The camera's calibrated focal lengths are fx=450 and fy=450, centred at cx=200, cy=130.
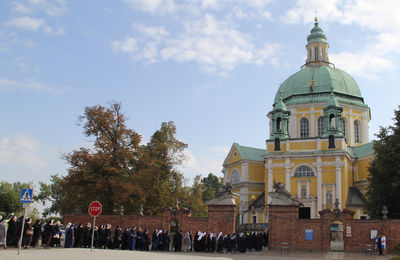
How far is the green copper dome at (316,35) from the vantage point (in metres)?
55.6

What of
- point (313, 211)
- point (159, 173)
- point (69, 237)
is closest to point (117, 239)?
point (69, 237)

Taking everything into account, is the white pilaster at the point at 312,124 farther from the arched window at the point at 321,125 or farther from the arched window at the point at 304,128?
the arched window at the point at 321,125

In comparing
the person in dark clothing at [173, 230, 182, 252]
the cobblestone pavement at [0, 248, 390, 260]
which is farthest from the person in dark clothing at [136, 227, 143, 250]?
the cobblestone pavement at [0, 248, 390, 260]

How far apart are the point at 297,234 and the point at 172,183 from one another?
2246 cm

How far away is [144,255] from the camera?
57.9 feet

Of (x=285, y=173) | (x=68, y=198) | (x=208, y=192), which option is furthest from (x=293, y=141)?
(x=208, y=192)

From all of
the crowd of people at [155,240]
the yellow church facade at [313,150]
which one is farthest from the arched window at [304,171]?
the crowd of people at [155,240]

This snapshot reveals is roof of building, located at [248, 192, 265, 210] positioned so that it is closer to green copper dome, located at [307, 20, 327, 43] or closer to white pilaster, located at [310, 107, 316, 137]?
white pilaster, located at [310, 107, 316, 137]

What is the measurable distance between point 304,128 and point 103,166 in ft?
82.8

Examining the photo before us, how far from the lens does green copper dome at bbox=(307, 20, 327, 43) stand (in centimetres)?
5559

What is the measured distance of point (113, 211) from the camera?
3247 centimetres

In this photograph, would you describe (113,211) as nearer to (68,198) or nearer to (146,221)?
(68,198)

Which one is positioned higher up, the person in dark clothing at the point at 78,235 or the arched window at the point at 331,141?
the arched window at the point at 331,141

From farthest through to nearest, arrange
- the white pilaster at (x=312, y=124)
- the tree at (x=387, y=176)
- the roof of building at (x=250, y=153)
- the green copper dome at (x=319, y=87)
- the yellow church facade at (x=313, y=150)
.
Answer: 1. the roof of building at (x=250, y=153)
2. the green copper dome at (x=319, y=87)
3. the white pilaster at (x=312, y=124)
4. the yellow church facade at (x=313, y=150)
5. the tree at (x=387, y=176)
